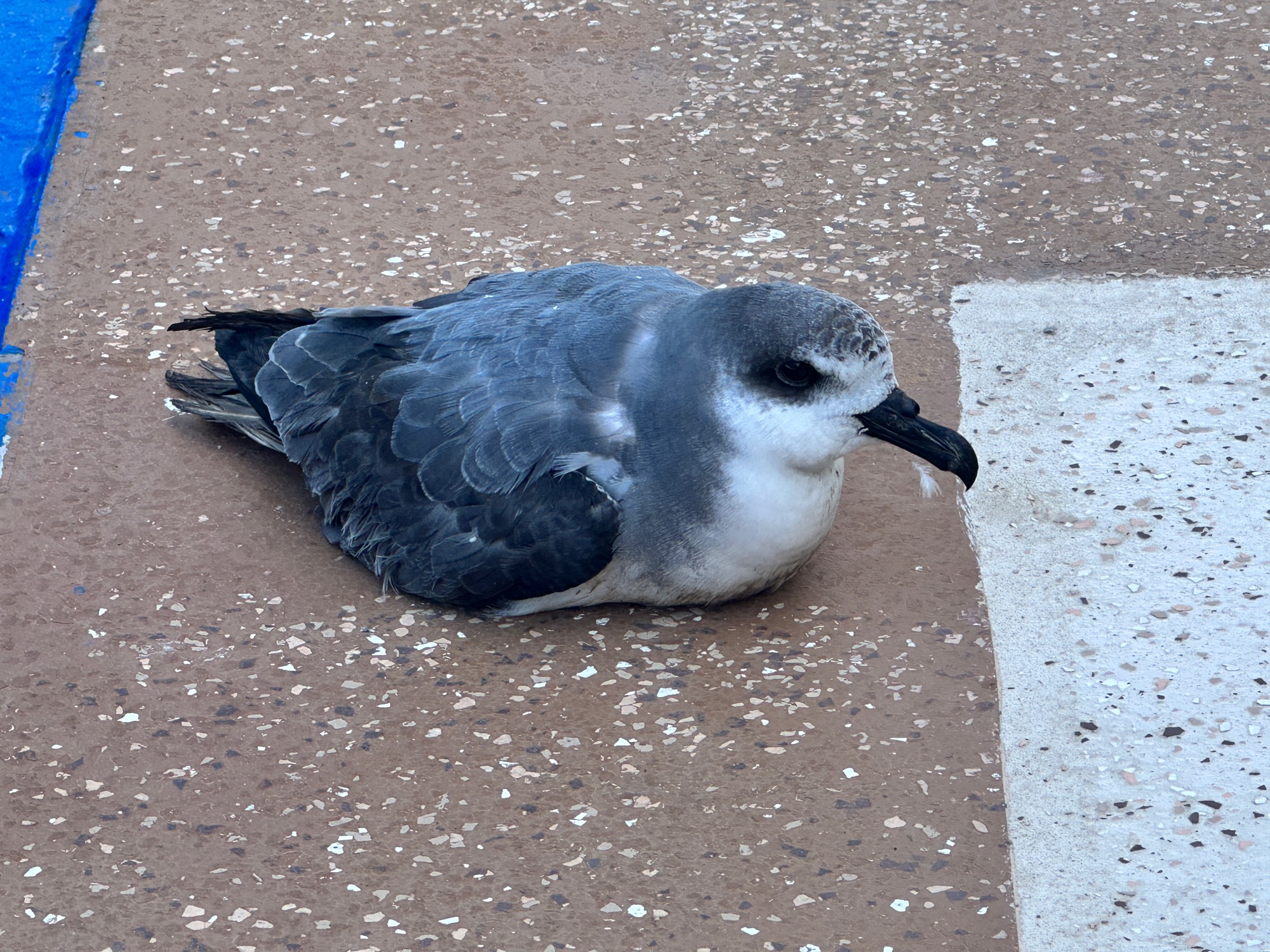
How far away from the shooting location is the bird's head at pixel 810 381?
3180mm

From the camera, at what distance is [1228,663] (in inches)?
130

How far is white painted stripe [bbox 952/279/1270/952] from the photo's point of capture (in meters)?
2.84

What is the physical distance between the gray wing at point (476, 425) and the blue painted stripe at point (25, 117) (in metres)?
1.09

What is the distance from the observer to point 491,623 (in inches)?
141

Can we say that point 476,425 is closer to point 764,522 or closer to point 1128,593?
point 764,522

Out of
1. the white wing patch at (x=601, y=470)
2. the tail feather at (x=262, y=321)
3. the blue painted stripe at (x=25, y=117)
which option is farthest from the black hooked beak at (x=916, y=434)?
the blue painted stripe at (x=25, y=117)

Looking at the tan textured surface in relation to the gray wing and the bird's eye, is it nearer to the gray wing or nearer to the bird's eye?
the gray wing

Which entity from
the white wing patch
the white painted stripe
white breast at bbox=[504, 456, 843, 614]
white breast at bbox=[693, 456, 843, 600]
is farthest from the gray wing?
the white painted stripe

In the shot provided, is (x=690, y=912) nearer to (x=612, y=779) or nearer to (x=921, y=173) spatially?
(x=612, y=779)

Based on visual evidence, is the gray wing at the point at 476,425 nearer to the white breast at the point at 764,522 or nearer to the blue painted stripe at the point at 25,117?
the white breast at the point at 764,522

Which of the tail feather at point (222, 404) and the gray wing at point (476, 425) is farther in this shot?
the tail feather at point (222, 404)

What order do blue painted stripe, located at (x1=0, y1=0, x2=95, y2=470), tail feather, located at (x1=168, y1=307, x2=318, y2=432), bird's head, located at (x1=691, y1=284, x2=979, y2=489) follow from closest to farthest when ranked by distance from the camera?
bird's head, located at (x1=691, y1=284, x2=979, y2=489) → tail feather, located at (x1=168, y1=307, x2=318, y2=432) → blue painted stripe, located at (x1=0, y1=0, x2=95, y2=470)

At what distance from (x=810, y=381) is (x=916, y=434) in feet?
0.91

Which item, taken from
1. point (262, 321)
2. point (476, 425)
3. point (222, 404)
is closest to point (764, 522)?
point (476, 425)
